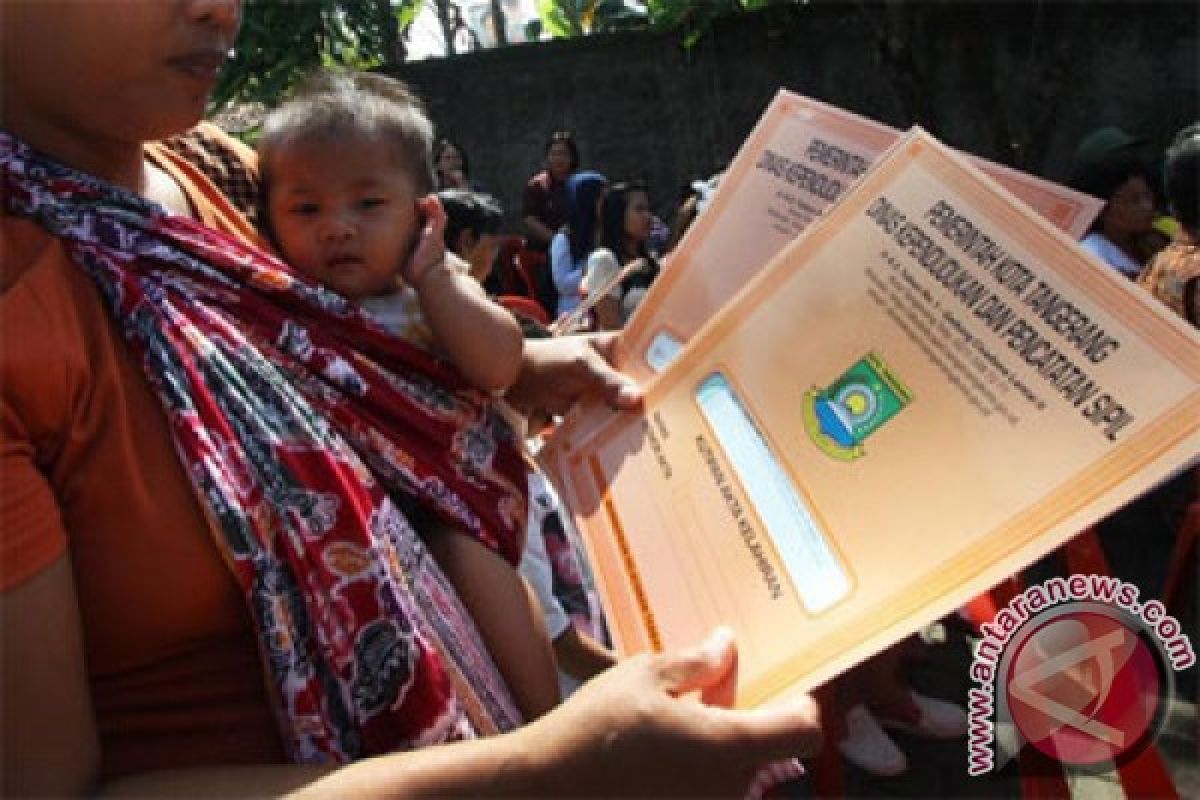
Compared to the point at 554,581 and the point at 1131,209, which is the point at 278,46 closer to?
the point at 1131,209

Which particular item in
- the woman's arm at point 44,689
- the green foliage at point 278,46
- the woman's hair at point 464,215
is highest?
the green foliage at point 278,46

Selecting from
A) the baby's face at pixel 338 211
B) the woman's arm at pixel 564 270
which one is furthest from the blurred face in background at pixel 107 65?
the woman's arm at pixel 564 270

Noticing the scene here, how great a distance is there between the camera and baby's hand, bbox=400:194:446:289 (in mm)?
1345

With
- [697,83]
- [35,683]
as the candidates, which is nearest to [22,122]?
[35,683]

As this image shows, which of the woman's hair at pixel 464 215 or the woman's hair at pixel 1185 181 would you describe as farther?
the woman's hair at pixel 464 215

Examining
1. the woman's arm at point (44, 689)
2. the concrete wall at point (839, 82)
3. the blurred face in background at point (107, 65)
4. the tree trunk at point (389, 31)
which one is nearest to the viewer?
the woman's arm at point (44, 689)

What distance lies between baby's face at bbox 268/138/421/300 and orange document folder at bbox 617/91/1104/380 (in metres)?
0.37

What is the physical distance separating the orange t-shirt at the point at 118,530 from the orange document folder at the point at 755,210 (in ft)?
2.17

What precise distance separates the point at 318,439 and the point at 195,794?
0.30 meters

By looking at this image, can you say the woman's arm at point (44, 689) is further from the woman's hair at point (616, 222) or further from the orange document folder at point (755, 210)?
the woman's hair at point (616, 222)

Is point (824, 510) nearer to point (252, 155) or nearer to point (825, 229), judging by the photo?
point (825, 229)

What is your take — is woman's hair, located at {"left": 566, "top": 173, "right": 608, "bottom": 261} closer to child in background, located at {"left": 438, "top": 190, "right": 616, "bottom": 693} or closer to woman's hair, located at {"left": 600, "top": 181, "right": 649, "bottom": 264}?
woman's hair, located at {"left": 600, "top": 181, "right": 649, "bottom": 264}

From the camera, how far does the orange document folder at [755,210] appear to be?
1.28m

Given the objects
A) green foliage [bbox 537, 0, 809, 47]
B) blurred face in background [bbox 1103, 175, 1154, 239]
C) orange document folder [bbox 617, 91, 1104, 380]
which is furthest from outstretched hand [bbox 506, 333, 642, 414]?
green foliage [bbox 537, 0, 809, 47]
